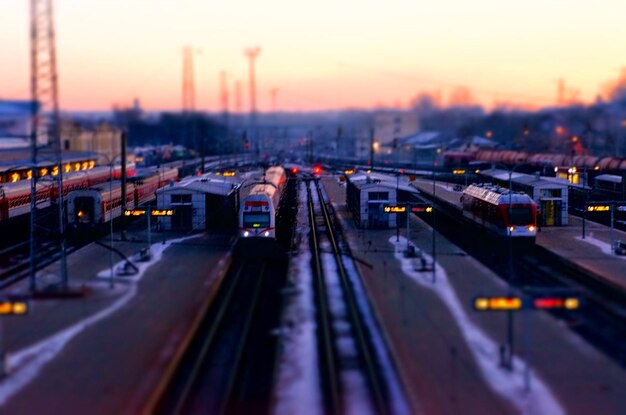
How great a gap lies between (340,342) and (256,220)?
12.2 meters

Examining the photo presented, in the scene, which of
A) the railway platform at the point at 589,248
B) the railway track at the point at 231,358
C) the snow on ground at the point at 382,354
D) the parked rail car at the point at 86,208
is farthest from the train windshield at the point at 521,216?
the parked rail car at the point at 86,208

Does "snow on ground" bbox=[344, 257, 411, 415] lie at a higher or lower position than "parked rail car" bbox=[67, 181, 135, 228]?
lower

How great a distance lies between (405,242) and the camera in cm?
2991

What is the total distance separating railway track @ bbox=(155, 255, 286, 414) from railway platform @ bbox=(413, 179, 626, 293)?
32.6 ft

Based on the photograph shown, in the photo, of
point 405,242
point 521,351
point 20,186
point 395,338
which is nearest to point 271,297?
point 395,338

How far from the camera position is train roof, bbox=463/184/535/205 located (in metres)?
28.3

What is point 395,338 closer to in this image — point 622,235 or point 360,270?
point 360,270

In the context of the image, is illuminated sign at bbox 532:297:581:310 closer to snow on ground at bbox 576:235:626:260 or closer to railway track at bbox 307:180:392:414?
railway track at bbox 307:180:392:414

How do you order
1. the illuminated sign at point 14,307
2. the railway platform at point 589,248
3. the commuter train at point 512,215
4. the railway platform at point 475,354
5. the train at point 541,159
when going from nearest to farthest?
1. the railway platform at point 475,354
2. the illuminated sign at point 14,307
3. the railway platform at point 589,248
4. the commuter train at point 512,215
5. the train at point 541,159

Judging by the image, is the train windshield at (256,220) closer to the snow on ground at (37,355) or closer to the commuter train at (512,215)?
the snow on ground at (37,355)

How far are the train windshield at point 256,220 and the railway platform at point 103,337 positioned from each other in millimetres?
2232

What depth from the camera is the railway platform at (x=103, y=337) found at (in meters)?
12.0

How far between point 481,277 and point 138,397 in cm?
1302

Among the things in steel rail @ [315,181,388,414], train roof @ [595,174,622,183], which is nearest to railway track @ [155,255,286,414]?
steel rail @ [315,181,388,414]
